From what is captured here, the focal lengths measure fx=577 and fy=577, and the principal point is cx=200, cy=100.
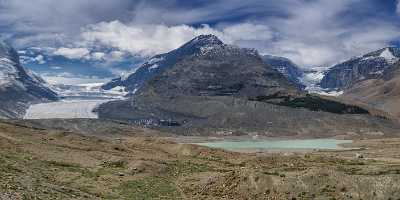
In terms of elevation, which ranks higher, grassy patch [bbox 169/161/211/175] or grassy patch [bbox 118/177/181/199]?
grassy patch [bbox 169/161/211/175]

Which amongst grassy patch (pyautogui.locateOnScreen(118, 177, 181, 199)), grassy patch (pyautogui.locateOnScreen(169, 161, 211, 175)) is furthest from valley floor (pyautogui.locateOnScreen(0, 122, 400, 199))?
grassy patch (pyautogui.locateOnScreen(169, 161, 211, 175))

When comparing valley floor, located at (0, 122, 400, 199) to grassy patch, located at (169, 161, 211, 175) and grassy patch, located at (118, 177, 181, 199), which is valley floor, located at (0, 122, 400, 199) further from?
grassy patch, located at (169, 161, 211, 175)

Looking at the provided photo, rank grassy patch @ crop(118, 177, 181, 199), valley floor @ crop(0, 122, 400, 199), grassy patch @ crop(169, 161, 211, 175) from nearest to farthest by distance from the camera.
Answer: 1. valley floor @ crop(0, 122, 400, 199)
2. grassy patch @ crop(118, 177, 181, 199)
3. grassy patch @ crop(169, 161, 211, 175)

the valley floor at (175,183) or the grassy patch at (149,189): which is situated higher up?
the valley floor at (175,183)

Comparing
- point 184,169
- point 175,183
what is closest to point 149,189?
point 175,183

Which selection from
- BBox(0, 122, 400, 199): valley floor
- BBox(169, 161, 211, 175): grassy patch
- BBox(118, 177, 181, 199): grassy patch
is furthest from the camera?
BBox(169, 161, 211, 175): grassy patch

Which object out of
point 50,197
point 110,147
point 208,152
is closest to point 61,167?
point 50,197

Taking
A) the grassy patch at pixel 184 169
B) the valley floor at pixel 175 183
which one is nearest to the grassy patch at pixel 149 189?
the valley floor at pixel 175 183

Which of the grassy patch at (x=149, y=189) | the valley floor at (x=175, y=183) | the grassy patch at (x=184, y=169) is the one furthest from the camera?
the grassy patch at (x=184, y=169)

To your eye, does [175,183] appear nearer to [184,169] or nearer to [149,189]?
[149,189]

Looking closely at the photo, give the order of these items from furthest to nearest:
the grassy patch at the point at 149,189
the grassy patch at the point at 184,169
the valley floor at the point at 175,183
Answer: the grassy patch at the point at 184,169
the grassy patch at the point at 149,189
the valley floor at the point at 175,183

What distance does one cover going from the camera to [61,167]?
92125 mm

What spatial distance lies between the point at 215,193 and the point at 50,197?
2409 cm

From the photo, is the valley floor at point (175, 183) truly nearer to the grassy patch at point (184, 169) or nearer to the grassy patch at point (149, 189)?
the grassy patch at point (149, 189)
